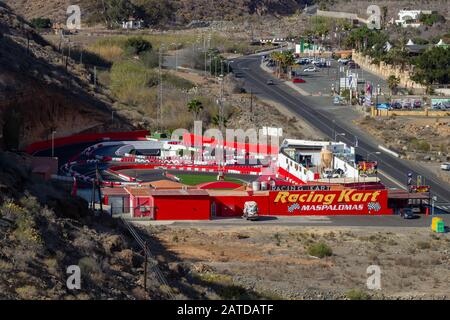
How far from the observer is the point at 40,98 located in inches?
3268

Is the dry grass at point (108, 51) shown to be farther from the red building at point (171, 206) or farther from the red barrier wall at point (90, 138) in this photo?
the red building at point (171, 206)

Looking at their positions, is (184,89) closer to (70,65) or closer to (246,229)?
(70,65)

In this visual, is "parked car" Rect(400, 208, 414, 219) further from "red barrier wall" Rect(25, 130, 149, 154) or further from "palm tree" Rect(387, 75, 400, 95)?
"palm tree" Rect(387, 75, 400, 95)

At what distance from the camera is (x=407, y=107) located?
107250 mm

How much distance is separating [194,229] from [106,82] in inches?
2026

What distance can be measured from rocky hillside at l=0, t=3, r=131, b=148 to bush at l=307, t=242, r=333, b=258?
24.5m

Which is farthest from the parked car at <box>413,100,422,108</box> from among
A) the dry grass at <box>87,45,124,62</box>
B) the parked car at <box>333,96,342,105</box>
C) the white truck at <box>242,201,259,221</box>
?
the white truck at <box>242,201,259,221</box>

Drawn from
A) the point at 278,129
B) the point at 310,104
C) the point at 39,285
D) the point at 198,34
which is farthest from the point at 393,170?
the point at 198,34

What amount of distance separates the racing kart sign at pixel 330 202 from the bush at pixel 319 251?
1038cm

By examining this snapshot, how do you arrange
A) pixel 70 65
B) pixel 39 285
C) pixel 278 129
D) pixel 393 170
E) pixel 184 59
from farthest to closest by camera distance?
pixel 184 59
pixel 70 65
pixel 278 129
pixel 393 170
pixel 39 285

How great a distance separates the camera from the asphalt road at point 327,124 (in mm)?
75688

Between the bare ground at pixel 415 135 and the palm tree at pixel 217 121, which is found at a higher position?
the palm tree at pixel 217 121

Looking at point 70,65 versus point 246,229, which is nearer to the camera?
point 246,229

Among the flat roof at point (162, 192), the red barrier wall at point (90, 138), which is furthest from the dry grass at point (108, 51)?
the flat roof at point (162, 192)
